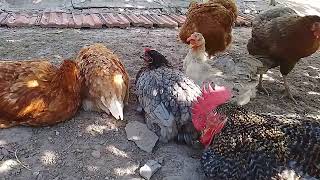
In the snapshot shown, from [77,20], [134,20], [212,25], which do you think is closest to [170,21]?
Result: [134,20]

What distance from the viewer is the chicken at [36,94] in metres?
3.20

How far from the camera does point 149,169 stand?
2.93 meters

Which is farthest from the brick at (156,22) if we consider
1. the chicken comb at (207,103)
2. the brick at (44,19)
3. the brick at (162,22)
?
the chicken comb at (207,103)

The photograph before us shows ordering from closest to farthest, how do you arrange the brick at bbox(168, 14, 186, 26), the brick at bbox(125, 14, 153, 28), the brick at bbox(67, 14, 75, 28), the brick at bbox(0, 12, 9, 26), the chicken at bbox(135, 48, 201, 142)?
1. the chicken at bbox(135, 48, 201, 142)
2. the brick at bbox(0, 12, 9, 26)
3. the brick at bbox(67, 14, 75, 28)
4. the brick at bbox(125, 14, 153, 28)
5. the brick at bbox(168, 14, 186, 26)

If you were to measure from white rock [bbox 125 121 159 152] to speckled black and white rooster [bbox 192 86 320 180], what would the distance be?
0.47m

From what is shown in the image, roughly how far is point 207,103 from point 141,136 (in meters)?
0.72

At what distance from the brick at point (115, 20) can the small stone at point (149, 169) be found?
119 inches

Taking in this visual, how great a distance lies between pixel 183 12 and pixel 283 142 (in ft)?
13.8

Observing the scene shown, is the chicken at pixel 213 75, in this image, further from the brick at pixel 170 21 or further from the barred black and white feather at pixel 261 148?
the brick at pixel 170 21

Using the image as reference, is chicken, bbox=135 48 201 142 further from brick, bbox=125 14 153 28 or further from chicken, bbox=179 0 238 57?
brick, bbox=125 14 153 28

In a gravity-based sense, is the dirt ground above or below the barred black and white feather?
below

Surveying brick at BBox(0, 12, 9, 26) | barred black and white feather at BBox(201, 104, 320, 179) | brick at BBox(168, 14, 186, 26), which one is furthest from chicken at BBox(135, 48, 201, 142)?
brick at BBox(0, 12, 9, 26)

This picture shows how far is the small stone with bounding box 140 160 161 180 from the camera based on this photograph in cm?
291

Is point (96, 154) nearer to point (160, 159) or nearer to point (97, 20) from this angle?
point (160, 159)
